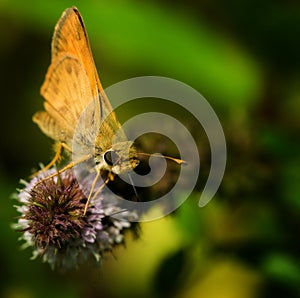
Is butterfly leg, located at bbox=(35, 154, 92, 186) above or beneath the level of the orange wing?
beneath

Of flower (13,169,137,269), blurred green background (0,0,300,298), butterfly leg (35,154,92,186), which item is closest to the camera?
flower (13,169,137,269)

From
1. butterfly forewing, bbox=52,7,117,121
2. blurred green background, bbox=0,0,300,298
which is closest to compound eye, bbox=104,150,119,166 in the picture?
butterfly forewing, bbox=52,7,117,121

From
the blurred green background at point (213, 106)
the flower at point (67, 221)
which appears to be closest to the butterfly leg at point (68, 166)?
the flower at point (67, 221)

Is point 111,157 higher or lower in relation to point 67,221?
higher

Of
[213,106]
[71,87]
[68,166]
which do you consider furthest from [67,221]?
[213,106]

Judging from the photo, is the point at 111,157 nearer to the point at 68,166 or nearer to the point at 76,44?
the point at 68,166

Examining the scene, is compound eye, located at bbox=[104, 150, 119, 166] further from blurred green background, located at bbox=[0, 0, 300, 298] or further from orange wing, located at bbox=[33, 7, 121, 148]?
blurred green background, located at bbox=[0, 0, 300, 298]
